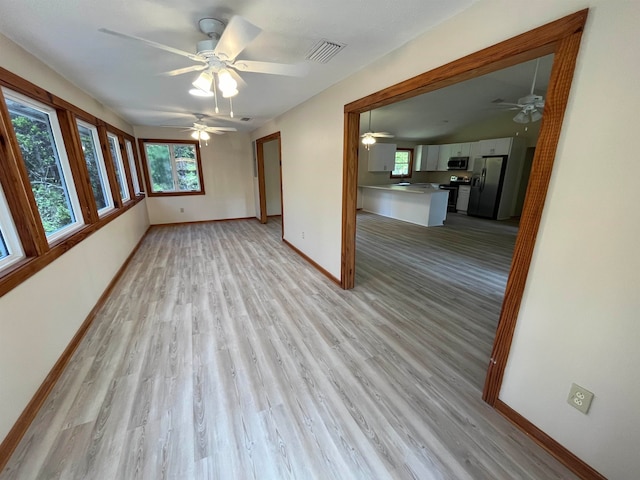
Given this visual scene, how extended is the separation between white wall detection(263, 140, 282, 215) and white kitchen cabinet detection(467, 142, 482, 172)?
5654mm

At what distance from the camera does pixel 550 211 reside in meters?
1.22

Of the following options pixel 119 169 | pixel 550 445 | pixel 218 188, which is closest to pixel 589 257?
pixel 550 445

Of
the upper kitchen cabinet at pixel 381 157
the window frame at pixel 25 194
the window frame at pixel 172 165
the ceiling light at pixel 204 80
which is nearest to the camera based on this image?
the window frame at pixel 25 194

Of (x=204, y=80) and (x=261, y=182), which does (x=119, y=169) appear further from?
(x=204, y=80)

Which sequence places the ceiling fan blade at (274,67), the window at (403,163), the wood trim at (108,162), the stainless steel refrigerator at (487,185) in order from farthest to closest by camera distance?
the window at (403,163), the stainless steel refrigerator at (487,185), the wood trim at (108,162), the ceiling fan blade at (274,67)

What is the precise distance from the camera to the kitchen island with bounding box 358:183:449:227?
6.13 metres

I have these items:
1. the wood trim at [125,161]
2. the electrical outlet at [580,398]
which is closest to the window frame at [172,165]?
the wood trim at [125,161]

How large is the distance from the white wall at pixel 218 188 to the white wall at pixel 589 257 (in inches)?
235

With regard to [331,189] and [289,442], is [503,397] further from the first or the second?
[331,189]

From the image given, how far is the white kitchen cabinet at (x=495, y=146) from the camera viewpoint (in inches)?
263

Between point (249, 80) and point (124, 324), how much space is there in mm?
2675

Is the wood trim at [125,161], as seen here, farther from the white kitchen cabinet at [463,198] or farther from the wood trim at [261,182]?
the white kitchen cabinet at [463,198]

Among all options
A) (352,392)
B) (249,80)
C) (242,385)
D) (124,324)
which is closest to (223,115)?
(249,80)

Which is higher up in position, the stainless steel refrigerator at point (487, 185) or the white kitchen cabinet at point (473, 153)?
the white kitchen cabinet at point (473, 153)
